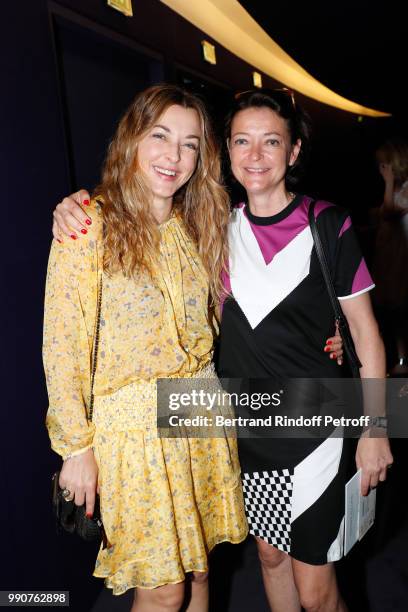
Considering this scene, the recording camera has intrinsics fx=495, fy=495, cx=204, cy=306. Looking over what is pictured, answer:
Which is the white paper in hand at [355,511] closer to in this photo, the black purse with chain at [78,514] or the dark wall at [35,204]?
the black purse with chain at [78,514]

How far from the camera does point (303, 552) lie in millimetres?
1550

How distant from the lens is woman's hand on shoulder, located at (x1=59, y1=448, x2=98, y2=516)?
133 cm

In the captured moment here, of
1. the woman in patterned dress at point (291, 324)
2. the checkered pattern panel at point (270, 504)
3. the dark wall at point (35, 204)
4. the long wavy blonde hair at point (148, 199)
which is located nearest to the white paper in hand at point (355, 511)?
the woman in patterned dress at point (291, 324)

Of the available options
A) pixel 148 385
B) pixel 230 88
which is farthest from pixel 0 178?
pixel 230 88

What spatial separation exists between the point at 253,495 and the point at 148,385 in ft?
1.91

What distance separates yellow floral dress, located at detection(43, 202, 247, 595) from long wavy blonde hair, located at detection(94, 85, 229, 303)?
0.17ft

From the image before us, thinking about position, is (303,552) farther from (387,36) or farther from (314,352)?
(387,36)

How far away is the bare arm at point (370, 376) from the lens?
4.99 feet

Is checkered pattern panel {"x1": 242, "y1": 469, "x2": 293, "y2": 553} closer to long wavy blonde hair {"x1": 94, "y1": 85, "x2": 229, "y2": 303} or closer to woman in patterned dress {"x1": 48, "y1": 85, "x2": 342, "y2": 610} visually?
woman in patterned dress {"x1": 48, "y1": 85, "x2": 342, "y2": 610}

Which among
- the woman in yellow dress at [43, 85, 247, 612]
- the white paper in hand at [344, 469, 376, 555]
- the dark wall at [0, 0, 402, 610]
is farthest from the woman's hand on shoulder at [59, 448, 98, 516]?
the white paper in hand at [344, 469, 376, 555]

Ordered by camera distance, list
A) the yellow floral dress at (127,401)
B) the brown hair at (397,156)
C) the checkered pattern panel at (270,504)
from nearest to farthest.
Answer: the yellow floral dress at (127,401), the checkered pattern panel at (270,504), the brown hair at (397,156)

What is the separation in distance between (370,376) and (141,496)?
78cm

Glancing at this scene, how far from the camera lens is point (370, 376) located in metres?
1.55

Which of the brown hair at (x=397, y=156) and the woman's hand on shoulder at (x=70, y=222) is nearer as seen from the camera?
the woman's hand on shoulder at (x=70, y=222)
